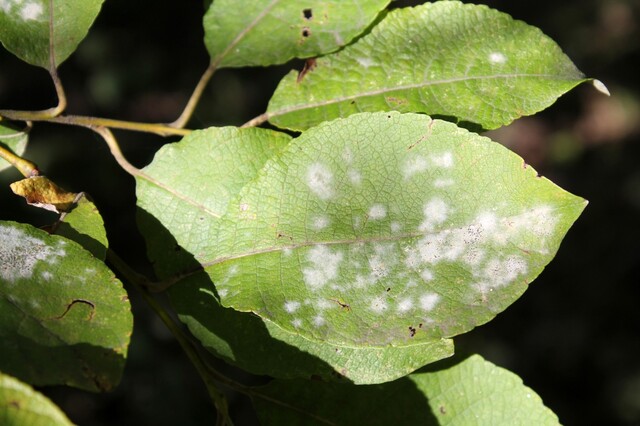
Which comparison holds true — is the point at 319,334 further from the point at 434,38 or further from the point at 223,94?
the point at 223,94

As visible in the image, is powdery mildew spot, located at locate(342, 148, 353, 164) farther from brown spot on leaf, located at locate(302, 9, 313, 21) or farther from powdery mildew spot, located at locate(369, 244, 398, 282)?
brown spot on leaf, located at locate(302, 9, 313, 21)

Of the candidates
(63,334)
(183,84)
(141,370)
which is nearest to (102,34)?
(183,84)

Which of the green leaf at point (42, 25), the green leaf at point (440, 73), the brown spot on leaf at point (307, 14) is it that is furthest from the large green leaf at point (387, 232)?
the green leaf at point (42, 25)

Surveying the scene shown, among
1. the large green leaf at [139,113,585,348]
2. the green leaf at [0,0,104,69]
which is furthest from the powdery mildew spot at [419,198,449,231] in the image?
the green leaf at [0,0,104,69]

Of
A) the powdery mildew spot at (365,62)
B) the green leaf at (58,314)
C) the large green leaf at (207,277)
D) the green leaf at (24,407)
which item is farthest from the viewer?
the powdery mildew spot at (365,62)

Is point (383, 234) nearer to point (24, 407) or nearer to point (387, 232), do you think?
point (387, 232)

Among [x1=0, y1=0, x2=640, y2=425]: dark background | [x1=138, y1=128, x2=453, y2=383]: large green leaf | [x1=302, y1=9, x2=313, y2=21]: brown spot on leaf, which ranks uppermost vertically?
[x1=302, y1=9, x2=313, y2=21]: brown spot on leaf

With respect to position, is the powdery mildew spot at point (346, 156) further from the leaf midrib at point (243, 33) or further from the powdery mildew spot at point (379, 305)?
the leaf midrib at point (243, 33)
